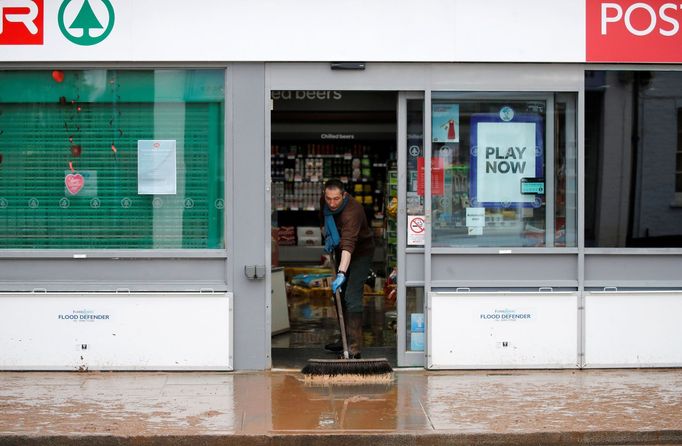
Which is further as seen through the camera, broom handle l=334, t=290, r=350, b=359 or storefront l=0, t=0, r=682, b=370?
storefront l=0, t=0, r=682, b=370

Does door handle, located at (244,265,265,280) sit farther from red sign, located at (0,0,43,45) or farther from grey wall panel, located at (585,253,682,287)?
grey wall panel, located at (585,253,682,287)

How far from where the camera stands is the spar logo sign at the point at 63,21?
10125mm

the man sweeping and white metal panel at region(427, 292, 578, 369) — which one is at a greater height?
the man sweeping

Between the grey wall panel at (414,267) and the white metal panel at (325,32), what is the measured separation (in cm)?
200

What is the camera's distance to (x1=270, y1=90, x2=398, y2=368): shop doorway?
48.0 feet

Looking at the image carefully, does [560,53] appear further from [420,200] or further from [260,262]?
[260,262]

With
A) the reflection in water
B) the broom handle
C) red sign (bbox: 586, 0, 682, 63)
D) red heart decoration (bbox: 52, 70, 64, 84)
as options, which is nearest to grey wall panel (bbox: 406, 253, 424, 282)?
the broom handle

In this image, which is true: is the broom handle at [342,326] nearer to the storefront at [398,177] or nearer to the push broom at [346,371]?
the push broom at [346,371]

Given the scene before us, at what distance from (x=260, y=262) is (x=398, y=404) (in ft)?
7.40

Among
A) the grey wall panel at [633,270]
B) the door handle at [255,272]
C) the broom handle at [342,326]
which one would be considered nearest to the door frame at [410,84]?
the door handle at [255,272]

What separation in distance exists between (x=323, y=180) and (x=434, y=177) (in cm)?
681

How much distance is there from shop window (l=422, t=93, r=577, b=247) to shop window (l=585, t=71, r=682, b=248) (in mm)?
222

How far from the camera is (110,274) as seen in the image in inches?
407

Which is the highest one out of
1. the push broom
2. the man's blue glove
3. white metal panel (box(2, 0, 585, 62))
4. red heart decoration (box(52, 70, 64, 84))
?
white metal panel (box(2, 0, 585, 62))
